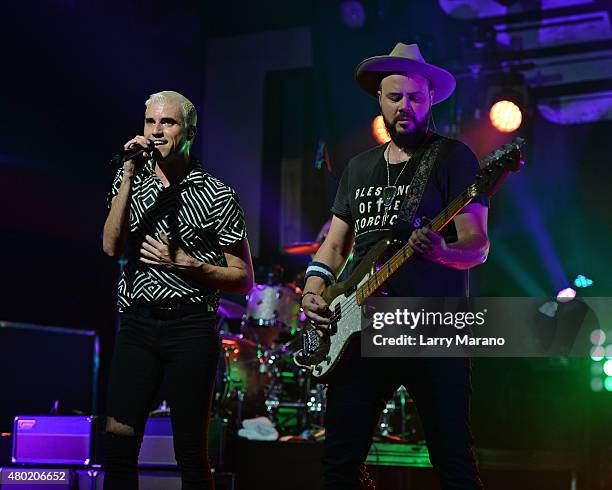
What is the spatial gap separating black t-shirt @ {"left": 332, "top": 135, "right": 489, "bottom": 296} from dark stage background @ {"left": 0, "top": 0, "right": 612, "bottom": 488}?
3.33 m

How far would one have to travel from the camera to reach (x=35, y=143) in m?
7.12

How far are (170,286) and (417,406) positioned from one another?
1.15m

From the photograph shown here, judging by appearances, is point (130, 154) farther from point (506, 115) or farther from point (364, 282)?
point (506, 115)

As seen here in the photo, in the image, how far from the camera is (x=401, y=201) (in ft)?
10.6

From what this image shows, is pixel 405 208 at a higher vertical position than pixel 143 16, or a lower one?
lower

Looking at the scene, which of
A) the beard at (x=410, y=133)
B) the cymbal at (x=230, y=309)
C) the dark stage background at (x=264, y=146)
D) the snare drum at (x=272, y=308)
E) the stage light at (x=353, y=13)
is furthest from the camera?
the stage light at (x=353, y=13)

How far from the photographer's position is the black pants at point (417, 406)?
9.59 ft

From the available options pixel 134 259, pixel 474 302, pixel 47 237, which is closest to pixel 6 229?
pixel 47 237

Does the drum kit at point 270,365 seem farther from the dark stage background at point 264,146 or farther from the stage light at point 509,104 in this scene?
the stage light at point 509,104

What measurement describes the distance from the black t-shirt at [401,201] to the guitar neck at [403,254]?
4 centimetres

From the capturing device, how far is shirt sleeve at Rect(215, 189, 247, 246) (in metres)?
3.64

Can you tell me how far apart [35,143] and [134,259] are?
402 centimetres

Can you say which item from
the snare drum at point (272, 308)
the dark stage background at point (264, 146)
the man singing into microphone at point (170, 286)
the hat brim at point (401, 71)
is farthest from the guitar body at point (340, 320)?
the snare drum at point (272, 308)

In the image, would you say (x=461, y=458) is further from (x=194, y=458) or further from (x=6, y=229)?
(x=6, y=229)
